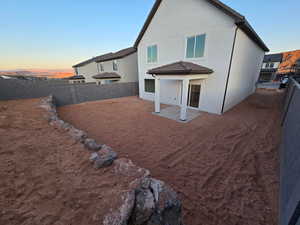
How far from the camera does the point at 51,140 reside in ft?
10.2

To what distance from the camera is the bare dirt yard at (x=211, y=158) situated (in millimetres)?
2197

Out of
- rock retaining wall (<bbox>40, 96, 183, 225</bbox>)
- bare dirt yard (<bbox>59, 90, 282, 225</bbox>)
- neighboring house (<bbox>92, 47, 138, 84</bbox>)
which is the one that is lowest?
bare dirt yard (<bbox>59, 90, 282, 225</bbox>)

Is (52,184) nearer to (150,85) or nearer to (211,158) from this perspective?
(211,158)

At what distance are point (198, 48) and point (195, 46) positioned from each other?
0.81 feet

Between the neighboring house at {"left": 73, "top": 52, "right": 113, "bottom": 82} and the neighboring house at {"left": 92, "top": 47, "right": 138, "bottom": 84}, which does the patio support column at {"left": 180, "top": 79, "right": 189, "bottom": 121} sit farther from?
the neighboring house at {"left": 73, "top": 52, "right": 113, "bottom": 82}

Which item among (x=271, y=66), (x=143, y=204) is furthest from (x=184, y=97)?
(x=271, y=66)

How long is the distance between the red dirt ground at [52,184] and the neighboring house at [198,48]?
5.12m

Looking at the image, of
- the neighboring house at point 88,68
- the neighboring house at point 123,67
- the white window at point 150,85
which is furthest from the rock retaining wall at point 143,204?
the neighboring house at point 88,68

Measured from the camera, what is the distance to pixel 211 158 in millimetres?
3508

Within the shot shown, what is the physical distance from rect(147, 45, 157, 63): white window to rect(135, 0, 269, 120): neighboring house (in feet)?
0.23

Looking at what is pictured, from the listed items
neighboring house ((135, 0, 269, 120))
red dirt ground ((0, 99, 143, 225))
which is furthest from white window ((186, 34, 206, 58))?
red dirt ground ((0, 99, 143, 225))

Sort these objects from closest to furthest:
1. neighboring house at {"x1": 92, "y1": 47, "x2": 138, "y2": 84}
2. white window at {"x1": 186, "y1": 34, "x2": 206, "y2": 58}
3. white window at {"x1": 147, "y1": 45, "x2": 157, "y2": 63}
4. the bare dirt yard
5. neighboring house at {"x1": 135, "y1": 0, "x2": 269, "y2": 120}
→ the bare dirt yard, neighboring house at {"x1": 135, "y1": 0, "x2": 269, "y2": 120}, white window at {"x1": 186, "y1": 34, "x2": 206, "y2": 58}, white window at {"x1": 147, "y1": 45, "x2": 157, "y2": 63}, neighboring house at {"x1": 92, "y1": 47, "x2": 138, "y2": 84}

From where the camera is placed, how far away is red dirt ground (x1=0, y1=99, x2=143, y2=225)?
139cm

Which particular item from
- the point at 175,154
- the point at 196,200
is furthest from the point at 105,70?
the point at 196,200
